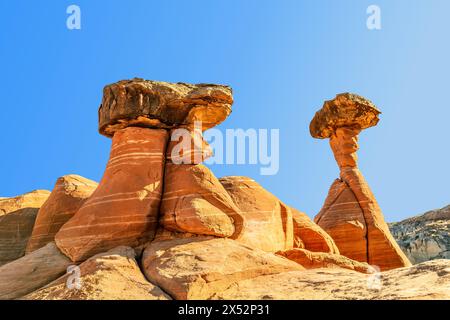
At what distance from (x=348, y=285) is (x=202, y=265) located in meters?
2.12

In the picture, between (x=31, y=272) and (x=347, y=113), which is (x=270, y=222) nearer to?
(x=31, y=272)

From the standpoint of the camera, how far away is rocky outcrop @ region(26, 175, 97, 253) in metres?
11.2

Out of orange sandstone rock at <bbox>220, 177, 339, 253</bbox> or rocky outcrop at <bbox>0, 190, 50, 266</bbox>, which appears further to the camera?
rocky outcrop at <bbox>0, 190, 50, 266</bbox>

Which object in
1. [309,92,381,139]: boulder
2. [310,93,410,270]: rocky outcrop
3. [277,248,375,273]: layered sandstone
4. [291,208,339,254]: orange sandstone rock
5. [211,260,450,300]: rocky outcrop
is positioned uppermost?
[309,92,381,139]: boulder

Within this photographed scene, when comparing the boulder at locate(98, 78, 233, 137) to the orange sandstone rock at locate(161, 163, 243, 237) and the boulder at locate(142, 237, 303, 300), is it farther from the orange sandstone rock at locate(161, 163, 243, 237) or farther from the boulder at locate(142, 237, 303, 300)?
the boulder at locate(142, 237, 303, 300)

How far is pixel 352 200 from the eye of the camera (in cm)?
1781

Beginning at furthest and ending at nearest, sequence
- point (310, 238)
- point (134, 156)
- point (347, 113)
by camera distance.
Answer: point (347, 113)
point (310, 238)
point (134, 156)

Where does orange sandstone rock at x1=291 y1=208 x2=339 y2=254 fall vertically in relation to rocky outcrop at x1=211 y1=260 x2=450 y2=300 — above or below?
above

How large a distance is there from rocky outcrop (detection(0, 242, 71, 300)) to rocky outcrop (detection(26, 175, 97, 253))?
273cm

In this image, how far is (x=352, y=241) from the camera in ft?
54.5
